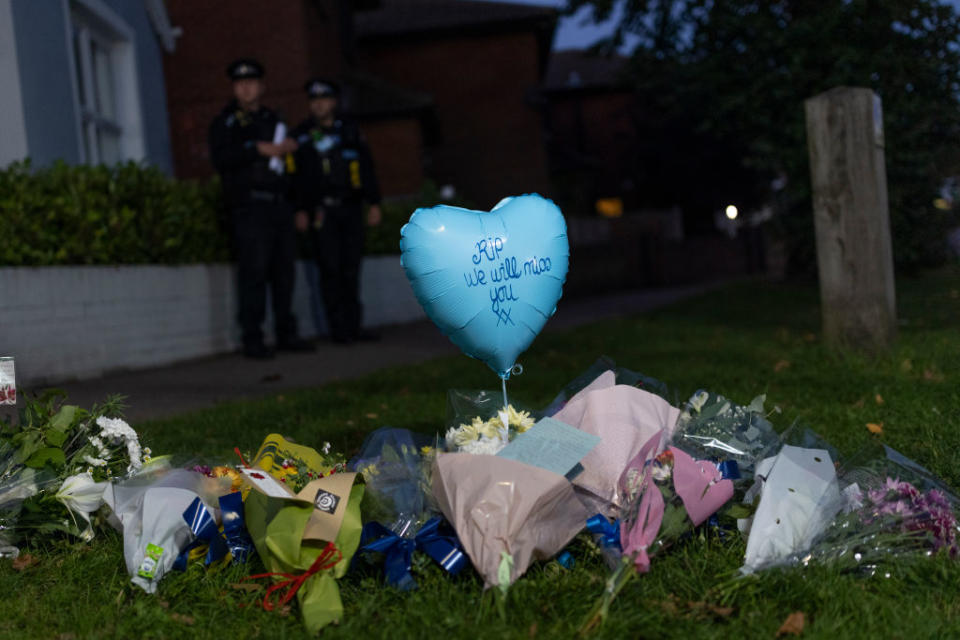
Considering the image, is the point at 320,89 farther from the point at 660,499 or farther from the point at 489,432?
the point at 660,499

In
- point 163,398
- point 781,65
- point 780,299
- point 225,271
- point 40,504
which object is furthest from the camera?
point 780,299

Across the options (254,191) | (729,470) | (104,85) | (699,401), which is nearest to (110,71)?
(104,85)

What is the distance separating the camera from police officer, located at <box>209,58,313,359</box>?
707 centimetres

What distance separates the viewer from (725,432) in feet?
9.50

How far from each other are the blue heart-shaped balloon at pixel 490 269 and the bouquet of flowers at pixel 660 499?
2.07ft

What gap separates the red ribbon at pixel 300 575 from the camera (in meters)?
2.35

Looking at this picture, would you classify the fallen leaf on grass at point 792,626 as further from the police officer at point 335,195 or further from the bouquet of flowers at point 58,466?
the police officer at point 335,195

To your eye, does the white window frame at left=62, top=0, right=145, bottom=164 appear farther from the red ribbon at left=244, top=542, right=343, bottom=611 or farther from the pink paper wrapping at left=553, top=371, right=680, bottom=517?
the red ribbon at left=244, top=542, right=343, bottom=611

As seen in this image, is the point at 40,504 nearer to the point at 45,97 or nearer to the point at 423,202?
the point at 45,97

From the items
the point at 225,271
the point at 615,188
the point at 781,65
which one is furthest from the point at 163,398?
the point at 615,188

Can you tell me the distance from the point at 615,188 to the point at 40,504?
32911 millimetres

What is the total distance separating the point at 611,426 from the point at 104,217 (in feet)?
17.1

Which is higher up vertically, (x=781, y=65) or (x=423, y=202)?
(x=781, y=65)

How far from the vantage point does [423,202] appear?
1397cm
